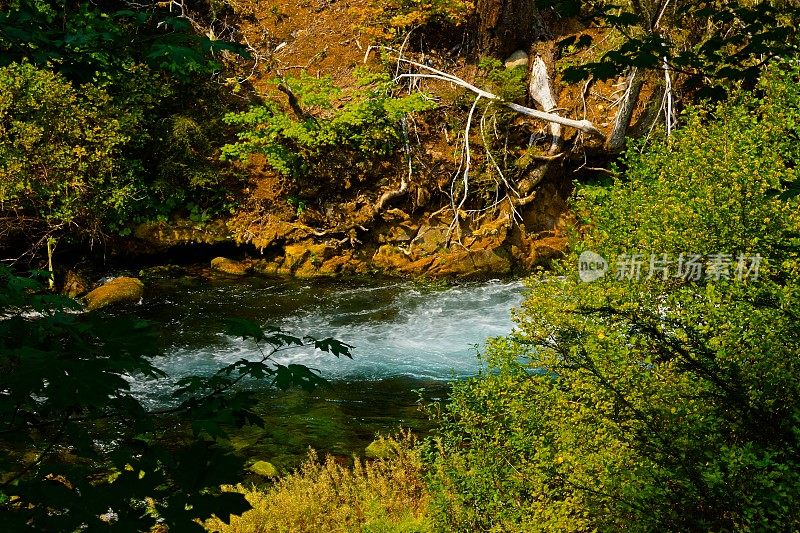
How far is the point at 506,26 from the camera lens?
15773 millimetres

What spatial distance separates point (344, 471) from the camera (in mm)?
6934

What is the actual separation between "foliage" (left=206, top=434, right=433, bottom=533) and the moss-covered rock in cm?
17

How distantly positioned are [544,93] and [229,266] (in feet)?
26.7

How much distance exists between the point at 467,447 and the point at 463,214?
832cm

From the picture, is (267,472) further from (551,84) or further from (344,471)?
(551,84)

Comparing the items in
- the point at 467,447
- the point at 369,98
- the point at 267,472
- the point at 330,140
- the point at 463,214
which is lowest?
the point at 267,472

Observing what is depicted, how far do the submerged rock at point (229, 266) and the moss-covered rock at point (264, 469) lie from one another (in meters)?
→ 7.33

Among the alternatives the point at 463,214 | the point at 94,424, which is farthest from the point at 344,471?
the point at 463,214

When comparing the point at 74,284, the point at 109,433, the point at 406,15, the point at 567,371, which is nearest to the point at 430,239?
the point at 406,15

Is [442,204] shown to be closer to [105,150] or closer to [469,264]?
[469,264]

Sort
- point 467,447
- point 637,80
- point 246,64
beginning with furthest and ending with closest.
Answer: point 246,64
point 637,80
point 467,447

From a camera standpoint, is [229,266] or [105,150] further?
[229,266]

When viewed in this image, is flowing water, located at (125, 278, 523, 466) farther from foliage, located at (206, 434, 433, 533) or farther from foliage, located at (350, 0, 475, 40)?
foliage, located at (350, 0, 475, 40)

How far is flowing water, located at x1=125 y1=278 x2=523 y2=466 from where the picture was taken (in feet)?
28.5
